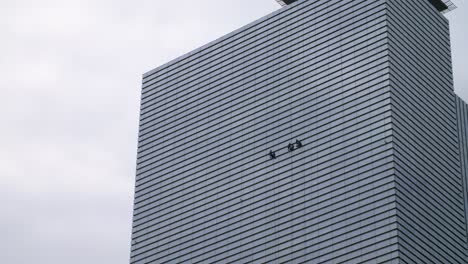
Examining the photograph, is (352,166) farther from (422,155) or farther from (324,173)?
(422,155)

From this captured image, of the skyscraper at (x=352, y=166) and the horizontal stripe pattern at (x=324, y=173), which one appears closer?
the skyscraper at (x=352, y=166)

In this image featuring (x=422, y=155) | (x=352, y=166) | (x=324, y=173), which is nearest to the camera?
(x=352, y=166)

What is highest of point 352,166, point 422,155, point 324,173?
point 422,155

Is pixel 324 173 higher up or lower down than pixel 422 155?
lower down

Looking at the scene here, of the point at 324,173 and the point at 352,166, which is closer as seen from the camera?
the point at 352,166

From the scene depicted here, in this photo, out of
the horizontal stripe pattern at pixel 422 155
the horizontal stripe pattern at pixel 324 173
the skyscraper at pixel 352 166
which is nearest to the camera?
the horizontal stripe pattern at pixel 422 155

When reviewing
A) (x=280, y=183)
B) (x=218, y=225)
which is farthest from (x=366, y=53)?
(x=218, y=225)

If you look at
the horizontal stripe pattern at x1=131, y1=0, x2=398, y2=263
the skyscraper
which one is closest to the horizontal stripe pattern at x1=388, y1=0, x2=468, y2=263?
the skyscraper

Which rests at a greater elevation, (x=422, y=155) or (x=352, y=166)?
(x=422, y=155)

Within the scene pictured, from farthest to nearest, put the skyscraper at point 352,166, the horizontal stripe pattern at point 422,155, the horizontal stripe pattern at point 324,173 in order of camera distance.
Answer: the horizontal stripe pattern at point 324,173 → the skyscraper at point 352,166 → the horizontal stripe pattern at point 422,155

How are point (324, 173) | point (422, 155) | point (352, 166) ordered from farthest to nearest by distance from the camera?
point (422, 155), point (324, 173), point (352, 166)

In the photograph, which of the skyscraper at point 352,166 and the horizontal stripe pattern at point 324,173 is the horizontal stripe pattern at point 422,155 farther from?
the horizontal stripe pattern at point 324,173

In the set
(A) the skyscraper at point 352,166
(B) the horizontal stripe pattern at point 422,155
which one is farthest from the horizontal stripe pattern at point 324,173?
(B) the horizontal stripe pattern at point 422,155

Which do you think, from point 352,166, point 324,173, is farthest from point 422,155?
point 324,173
